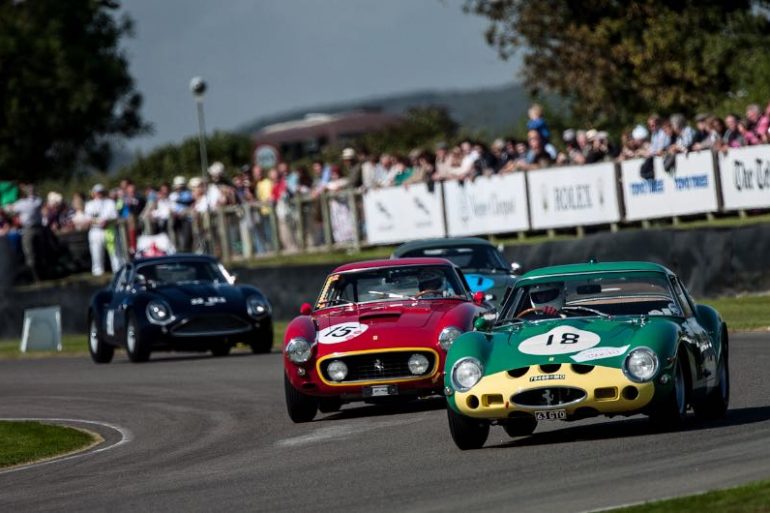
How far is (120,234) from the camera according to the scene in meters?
34.2

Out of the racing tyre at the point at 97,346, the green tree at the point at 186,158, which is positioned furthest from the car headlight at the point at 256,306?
the green tree at the point at 186,158

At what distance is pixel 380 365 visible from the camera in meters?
13.4

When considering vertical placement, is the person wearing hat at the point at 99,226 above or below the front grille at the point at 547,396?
above

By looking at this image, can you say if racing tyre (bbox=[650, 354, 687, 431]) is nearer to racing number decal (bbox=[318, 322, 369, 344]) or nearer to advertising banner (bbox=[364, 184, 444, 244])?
racing number decal (bbox=[318, 322, 369, 344])

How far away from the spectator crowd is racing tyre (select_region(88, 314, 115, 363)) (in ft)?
22.9

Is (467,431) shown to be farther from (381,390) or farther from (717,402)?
(381,390)

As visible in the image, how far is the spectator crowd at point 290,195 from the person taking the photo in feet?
83.5

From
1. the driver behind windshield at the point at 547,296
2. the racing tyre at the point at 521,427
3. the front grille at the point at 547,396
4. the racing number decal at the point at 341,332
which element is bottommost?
the racing tyre at the point at 521,427

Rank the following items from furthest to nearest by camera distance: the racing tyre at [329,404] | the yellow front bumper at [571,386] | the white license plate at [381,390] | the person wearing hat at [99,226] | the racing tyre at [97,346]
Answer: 1. the person wearing hat at [99,226]
2. the racing tyre at [97,346]
3. the racing tyre at [329,404]
4. the white license plate at [381,390]
5. the yellow front bumper at [571,386]

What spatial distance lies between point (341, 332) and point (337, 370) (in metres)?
0.33

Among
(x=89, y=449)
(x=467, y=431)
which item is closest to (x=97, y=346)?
(x=89, y=449)

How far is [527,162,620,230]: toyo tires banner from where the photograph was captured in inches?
1020

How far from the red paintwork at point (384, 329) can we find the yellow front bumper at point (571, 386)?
2.91m

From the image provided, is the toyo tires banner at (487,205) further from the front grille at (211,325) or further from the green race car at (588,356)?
the green race car at (588,356)
